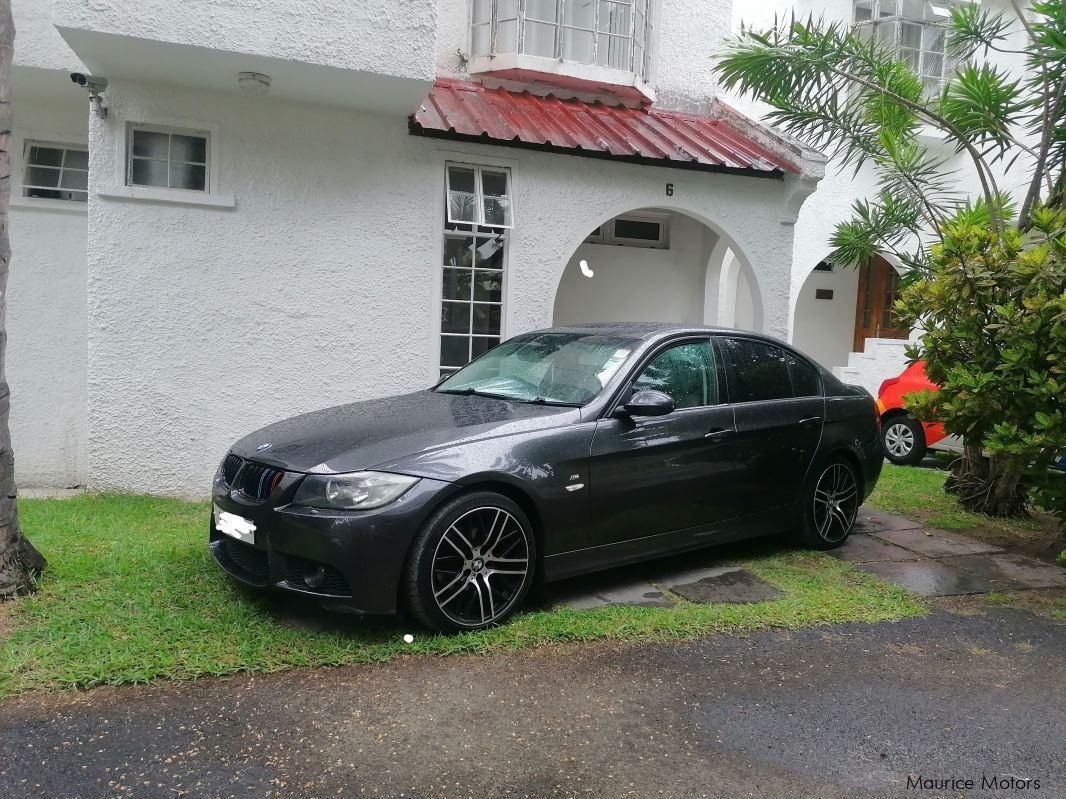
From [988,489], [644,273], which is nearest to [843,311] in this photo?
[644,273]

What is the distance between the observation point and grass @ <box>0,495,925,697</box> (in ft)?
12.3

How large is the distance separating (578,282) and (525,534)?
7.19 m

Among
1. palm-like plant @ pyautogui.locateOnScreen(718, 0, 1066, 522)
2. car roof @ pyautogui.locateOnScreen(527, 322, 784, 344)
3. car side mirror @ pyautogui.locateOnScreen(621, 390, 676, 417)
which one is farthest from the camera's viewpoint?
palm-like plant @ pyautogui.locateOnScreen(718, 0, 1066, 522)

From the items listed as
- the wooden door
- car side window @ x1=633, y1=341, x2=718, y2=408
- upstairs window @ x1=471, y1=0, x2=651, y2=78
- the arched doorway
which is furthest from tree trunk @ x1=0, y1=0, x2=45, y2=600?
the wooden door

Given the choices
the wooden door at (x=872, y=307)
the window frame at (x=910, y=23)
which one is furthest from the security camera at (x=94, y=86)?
the wooden door at (x=872, y=307)

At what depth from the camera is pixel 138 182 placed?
6926mm

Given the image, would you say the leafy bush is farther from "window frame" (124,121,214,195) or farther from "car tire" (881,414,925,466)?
"window frame" (124,121,214,195)

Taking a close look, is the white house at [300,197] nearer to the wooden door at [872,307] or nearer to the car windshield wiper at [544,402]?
the car windshield wiper at [544,402]

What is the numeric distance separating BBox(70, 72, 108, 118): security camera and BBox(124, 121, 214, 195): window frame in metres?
0.22

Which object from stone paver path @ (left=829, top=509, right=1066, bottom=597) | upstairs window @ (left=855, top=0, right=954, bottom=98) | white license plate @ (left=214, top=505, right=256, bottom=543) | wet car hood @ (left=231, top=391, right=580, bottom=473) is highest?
upstairs window @ (left=855, top=0, right=954, bottom=98)

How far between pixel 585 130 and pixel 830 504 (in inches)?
167

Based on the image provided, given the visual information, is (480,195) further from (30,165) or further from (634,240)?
(634,240)

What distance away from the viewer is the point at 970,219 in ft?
22.7

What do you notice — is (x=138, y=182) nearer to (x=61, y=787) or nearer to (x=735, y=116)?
(x=61, y=787)
